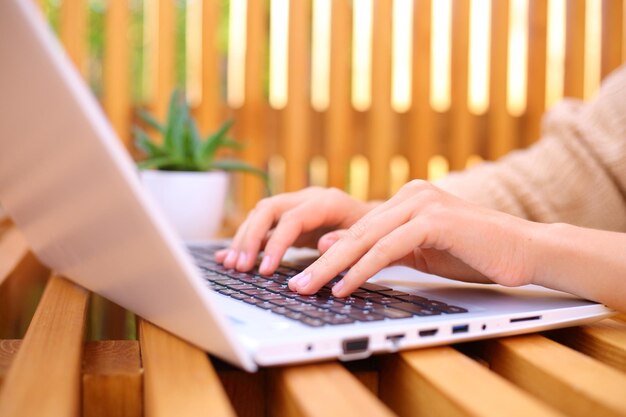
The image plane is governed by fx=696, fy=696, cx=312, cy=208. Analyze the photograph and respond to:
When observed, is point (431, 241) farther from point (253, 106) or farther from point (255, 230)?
point (253, 106)

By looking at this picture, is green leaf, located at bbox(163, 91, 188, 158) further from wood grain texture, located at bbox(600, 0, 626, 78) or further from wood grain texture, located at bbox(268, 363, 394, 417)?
wood grain texture, located at bbox(600, 0, 626, 78)

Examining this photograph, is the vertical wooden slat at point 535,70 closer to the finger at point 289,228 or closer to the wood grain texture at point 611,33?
the wood grain texture at point 611,33

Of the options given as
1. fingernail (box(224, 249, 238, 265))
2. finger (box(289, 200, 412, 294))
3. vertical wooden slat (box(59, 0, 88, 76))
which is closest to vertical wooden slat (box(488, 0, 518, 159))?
vertical wooden slat (box(59, 0, 88, 76))

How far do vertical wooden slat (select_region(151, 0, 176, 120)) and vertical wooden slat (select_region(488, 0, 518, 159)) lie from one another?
1.10 m

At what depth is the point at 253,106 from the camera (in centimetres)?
223

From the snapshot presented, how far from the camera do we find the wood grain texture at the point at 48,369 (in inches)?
13.6

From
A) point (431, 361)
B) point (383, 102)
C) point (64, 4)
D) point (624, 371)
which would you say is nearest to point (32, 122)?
point (431, 361)

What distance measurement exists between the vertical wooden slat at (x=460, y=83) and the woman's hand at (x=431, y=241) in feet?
6.05

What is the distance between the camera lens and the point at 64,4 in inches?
81.4

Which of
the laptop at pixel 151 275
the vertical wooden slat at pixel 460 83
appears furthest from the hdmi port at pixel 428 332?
the vertical wooden slat at pixel 460 83

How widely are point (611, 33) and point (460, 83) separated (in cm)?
63

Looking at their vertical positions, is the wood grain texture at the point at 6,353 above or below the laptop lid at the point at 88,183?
below

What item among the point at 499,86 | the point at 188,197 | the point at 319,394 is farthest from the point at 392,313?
the point at 499,86

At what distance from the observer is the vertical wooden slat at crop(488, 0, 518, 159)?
2.44 metres
